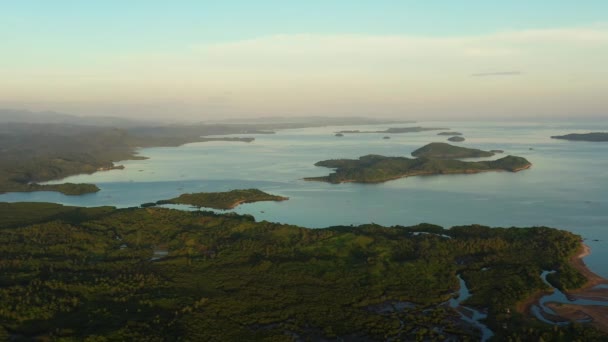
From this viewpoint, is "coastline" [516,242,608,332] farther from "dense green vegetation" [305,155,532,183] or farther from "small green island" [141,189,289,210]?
"dense green vegetation" [305,155,532,183]

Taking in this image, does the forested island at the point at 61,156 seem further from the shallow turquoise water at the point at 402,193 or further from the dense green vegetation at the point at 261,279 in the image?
the dense green vegetation at the point at 261,279

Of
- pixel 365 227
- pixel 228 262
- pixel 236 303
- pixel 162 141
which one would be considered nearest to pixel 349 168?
pixel 365 227

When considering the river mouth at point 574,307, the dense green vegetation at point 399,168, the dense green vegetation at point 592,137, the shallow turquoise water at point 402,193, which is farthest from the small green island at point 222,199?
the dense green vegetation at point 592,137

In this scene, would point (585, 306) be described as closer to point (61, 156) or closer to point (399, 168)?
point (399, 168)

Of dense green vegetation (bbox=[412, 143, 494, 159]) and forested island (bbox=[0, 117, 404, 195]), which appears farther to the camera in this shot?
dense green vegetation (bbox=[412, 143, 494, 159])

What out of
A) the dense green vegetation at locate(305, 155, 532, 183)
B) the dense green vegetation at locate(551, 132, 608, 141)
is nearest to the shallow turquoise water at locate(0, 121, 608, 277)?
the dense green vegetation at locate(305, 155, 532, 183)

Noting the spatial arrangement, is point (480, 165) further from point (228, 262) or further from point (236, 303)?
point (236, 303)
